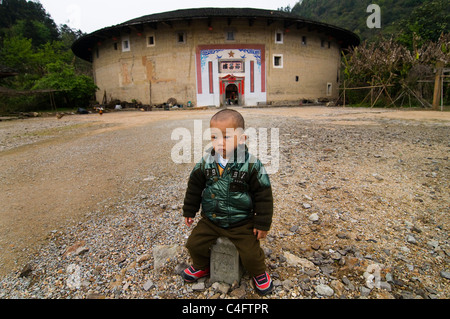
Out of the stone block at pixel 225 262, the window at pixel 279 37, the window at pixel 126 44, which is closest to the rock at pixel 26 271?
the stone block at pixel 225 262

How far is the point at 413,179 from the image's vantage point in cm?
298

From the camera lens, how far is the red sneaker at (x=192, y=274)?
154 cm

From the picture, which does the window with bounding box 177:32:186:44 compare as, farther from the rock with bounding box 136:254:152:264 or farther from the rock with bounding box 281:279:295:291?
the rock with bounding box 281:279:295:291

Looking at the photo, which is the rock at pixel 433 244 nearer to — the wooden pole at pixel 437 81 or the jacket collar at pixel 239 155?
the jacket collar at pixel 239 155

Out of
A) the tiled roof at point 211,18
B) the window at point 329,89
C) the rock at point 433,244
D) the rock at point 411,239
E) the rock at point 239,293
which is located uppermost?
the tiled roof at point 211,18

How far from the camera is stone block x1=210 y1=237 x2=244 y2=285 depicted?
1.48 m

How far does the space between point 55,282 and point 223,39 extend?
22168 millimetres

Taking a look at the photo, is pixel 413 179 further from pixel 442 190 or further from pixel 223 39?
pixel 223 39

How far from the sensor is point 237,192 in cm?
144

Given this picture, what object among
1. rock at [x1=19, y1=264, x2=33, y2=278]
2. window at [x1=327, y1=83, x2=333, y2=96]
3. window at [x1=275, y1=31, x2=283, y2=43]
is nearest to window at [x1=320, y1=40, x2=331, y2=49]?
window at [x1=327, y1=83, x2=333, y2=96]

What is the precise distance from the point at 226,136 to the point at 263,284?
3.02ft

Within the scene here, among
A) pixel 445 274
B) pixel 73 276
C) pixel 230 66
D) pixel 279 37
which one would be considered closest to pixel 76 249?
pixel 73 276

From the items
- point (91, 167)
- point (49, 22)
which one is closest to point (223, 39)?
point (91, 167)

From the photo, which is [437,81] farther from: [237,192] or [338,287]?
[237,192]
